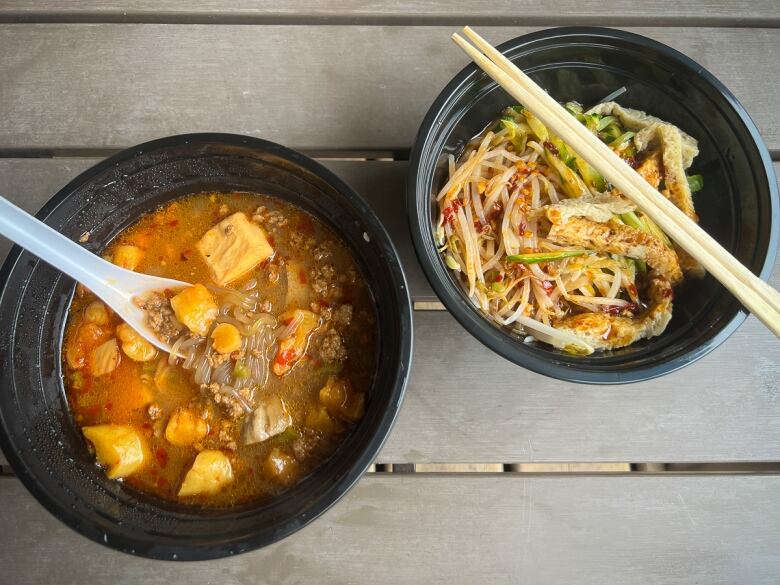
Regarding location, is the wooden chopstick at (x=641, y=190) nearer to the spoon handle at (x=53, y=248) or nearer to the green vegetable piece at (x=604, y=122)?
the green vegetable piece at (x=604, y=122)

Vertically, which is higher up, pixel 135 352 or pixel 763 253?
pixel 763 253

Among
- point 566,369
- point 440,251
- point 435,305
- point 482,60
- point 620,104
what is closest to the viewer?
point 566,369

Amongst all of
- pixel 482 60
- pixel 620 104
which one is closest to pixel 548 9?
pixel 620 104

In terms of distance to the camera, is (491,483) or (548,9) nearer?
(491,483)

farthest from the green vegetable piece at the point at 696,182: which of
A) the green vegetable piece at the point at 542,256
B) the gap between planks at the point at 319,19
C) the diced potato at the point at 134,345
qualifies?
the diced potato at the point at 134,345

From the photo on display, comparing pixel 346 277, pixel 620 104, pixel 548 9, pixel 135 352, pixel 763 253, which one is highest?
pixel 548 9

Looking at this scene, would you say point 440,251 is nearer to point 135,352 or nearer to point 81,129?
point 135,352

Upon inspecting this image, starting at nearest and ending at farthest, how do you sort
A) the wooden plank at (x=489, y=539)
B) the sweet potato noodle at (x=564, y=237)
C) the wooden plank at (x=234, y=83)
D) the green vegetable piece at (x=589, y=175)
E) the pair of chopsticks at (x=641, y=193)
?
1. the pair of chopsticks at (x=641, y=193)
2. the sweet potato noodle at (x=564, y=237)
3. the green vegetable piece at (x=589, y=175)
4. the wooden plank at (x=489, y=539)
5. the wooden plank at (x=234, y=83)

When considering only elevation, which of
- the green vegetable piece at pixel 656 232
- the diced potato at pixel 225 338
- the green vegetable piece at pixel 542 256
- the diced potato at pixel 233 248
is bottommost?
the diced potato at pixel 225 338
